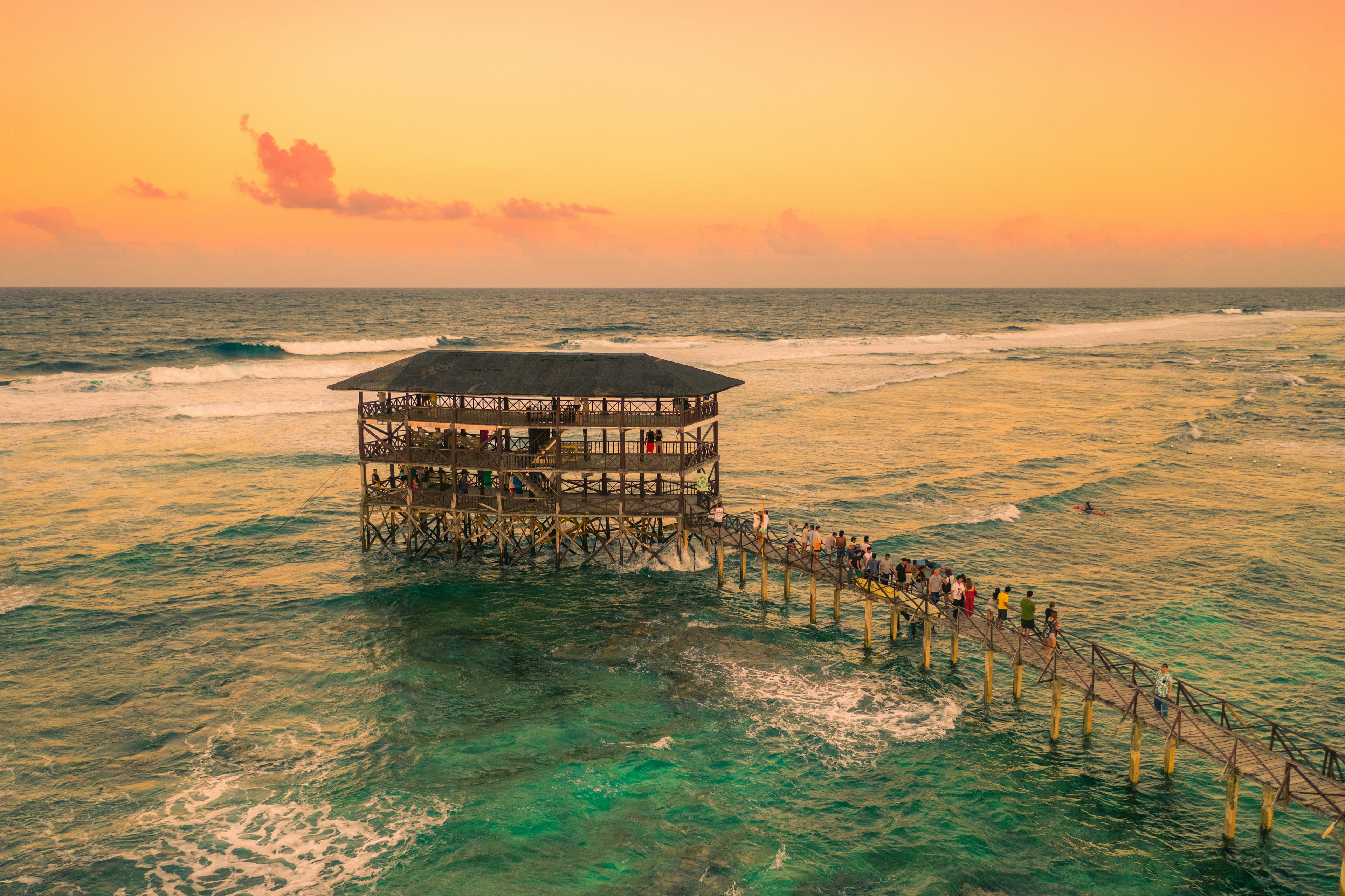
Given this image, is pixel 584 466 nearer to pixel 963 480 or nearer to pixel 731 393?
pixel 963 480

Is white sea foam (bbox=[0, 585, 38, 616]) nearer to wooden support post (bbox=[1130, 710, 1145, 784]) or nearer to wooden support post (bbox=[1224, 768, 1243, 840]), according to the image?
wooden support post (bbox=[1130, 710, 1145, 784])

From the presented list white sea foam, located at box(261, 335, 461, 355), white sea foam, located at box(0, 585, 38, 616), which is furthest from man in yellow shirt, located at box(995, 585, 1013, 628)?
white sea foam, located at box(261, 335, 461, 355)

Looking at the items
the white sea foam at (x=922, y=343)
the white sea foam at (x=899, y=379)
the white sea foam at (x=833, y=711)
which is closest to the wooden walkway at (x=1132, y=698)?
the white sea foam at (x=833, y=711)

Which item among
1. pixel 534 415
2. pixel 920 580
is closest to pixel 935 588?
pixel 920 580

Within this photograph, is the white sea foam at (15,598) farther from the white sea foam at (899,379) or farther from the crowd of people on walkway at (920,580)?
the white sea foam at (899,379)

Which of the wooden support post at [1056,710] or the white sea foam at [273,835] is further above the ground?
the wooden support post at [1056,710]

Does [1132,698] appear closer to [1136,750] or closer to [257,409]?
[1136,750]
